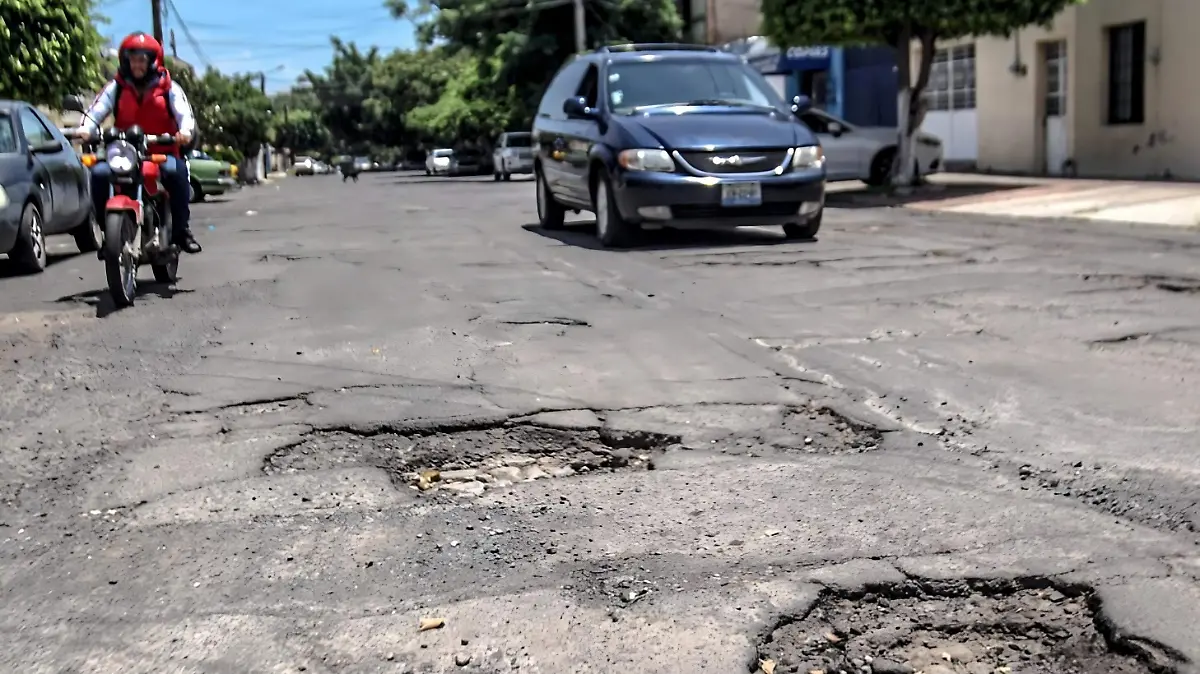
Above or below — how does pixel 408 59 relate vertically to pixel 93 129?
above

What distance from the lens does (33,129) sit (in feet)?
37.4

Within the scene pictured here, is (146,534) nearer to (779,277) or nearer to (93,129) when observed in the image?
(93,129)

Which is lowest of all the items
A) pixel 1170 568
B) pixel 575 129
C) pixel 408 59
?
pixel 1170 568

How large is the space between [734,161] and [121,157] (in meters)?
4.95

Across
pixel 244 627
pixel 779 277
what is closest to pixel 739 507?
pixel 244 627

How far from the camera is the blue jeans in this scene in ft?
25.1

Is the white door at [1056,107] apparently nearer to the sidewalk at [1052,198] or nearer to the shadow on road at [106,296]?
the sidewalk at [1052,198]

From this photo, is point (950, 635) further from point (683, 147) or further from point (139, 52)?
point (683, 147)

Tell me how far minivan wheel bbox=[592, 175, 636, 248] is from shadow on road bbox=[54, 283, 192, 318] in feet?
12.4

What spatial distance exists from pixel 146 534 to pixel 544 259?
6.77 metres

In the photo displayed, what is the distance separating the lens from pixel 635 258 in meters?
9.91

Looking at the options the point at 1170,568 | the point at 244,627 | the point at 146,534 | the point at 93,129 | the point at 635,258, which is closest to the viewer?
the point at 244,627

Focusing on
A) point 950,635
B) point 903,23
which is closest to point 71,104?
point 950,635

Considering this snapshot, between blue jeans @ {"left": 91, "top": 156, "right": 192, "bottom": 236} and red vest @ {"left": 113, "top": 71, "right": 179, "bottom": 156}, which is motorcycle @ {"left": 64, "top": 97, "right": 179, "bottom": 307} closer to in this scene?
blue jeans @ {"left": 91, "top": 156, "right": 192, "bottom": 236}
